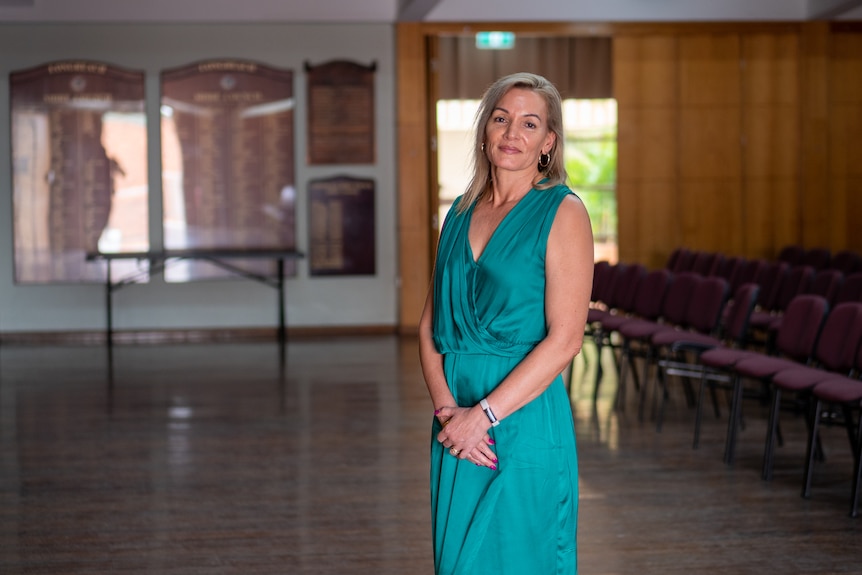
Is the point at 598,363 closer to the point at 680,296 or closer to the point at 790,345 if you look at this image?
the point at 680,296

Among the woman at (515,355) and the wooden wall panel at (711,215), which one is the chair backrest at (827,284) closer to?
the wooden wall panel at (711,215)

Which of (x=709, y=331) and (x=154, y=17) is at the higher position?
(x=154, y=17)

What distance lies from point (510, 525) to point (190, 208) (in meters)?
9.78

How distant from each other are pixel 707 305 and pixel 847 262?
10.7 ft

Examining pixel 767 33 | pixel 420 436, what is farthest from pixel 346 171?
pixel 420 436

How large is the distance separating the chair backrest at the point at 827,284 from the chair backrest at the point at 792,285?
0.17ft

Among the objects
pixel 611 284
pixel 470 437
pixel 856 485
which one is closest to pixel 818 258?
pixel 611 284

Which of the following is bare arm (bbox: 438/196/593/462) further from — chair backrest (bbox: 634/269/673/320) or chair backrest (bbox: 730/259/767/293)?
chair backrest (bbox: 730/259/767/293)

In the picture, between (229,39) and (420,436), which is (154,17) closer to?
(229,39)

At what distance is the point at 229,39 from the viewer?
38.4 feet

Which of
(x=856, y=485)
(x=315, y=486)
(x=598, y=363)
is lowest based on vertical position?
(x=315, y=486)

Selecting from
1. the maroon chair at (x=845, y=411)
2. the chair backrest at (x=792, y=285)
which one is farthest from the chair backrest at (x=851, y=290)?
the maroon chair at (x=845, y=411)

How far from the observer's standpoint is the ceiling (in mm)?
11469

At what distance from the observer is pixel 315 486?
5559 millimetres
